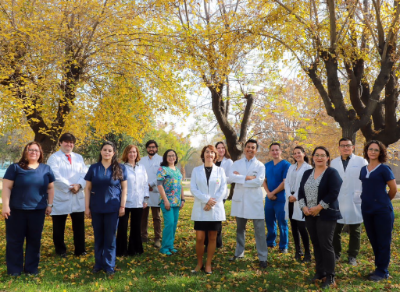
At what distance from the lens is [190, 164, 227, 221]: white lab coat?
215 inches

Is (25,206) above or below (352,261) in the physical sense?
above

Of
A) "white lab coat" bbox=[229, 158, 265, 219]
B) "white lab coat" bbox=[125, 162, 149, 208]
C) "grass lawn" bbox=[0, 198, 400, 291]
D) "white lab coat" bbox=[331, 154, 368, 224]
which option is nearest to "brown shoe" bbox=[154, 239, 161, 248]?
"grass lawn" bbox=[0, 198, 400, 291]

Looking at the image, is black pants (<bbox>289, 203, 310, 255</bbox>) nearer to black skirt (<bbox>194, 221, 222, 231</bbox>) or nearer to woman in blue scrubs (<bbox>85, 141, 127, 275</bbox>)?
black skirt (<bbox>194, 221, 222, 231</bbox>)

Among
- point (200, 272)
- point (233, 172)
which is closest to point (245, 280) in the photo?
point (200, 272)

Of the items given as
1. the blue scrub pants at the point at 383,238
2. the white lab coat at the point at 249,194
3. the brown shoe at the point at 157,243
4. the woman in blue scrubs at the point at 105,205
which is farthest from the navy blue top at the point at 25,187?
the blue scrub pants at the point at 383,238

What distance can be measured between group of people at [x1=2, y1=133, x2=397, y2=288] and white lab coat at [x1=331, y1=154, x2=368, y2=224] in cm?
2

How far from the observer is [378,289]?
188 inches

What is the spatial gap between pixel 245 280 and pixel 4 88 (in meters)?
8.05

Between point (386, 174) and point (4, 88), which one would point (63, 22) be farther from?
point (386, 174)

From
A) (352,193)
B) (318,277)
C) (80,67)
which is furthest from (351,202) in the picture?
(80,67)

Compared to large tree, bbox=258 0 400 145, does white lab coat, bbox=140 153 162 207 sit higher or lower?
lower

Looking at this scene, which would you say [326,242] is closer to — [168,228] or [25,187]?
[168,228]

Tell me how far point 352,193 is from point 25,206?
210 inches

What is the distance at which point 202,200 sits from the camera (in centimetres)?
545
